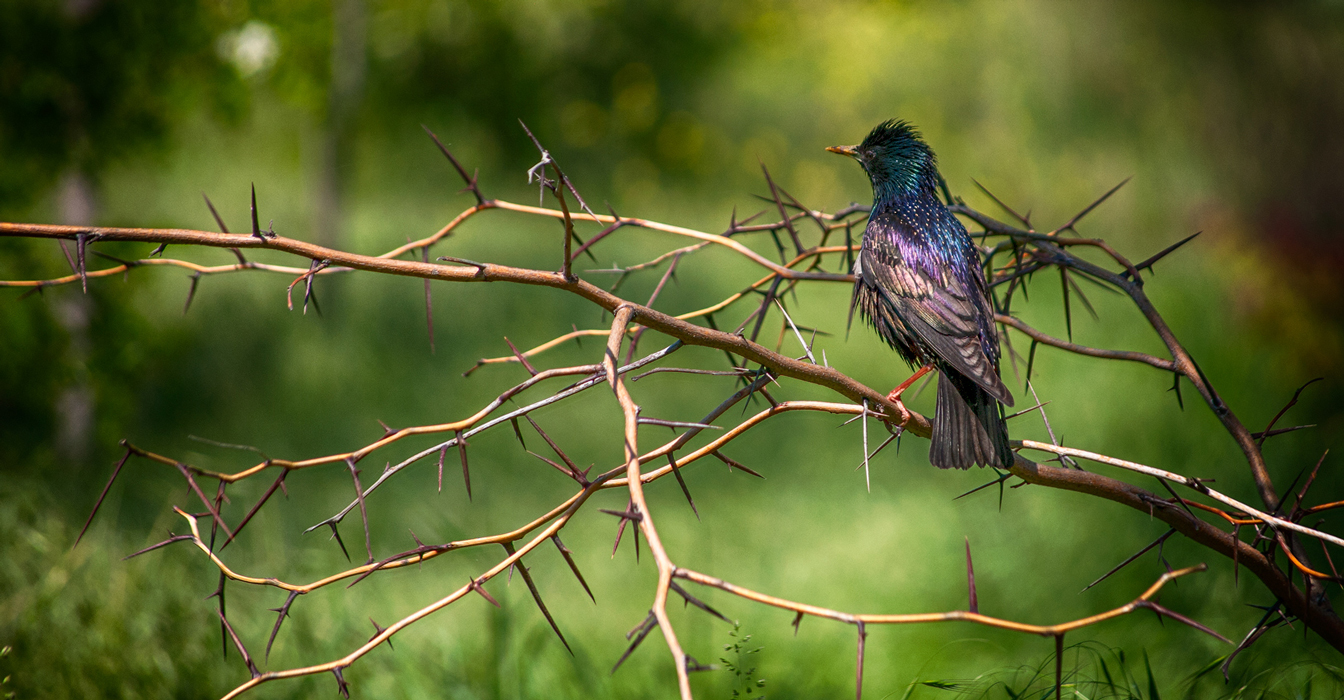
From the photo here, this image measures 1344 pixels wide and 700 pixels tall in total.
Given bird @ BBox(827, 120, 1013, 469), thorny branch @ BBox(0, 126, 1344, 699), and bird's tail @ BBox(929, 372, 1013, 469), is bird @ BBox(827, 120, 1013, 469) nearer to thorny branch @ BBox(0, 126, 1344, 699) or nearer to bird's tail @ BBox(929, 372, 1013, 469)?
bird's tail @ BBox(929, 372, 1013, 469)

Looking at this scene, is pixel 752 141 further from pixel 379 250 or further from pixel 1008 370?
pixel 1008 370

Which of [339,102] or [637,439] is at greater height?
[339,102]

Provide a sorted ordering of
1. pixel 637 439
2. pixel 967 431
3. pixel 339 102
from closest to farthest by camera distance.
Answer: pixel 637 439 < pixel 967 431 < pixel 339 102

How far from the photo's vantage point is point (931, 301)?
1.94m

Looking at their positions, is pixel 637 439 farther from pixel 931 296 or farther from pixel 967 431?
pixel 931 296

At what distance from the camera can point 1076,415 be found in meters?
4.66

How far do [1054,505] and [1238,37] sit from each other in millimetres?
4531

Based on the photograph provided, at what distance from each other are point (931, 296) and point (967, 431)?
0.43 m

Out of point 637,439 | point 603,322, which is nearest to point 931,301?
point 603,322

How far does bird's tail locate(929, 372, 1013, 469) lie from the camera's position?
1.54 meters

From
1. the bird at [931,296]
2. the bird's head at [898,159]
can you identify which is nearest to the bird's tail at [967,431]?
the bird at [931,296]

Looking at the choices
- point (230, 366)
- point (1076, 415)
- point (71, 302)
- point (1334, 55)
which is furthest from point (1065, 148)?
point (71, 302)

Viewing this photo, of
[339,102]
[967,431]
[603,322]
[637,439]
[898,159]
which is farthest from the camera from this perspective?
[339,102]

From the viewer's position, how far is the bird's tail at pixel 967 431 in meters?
1.54
